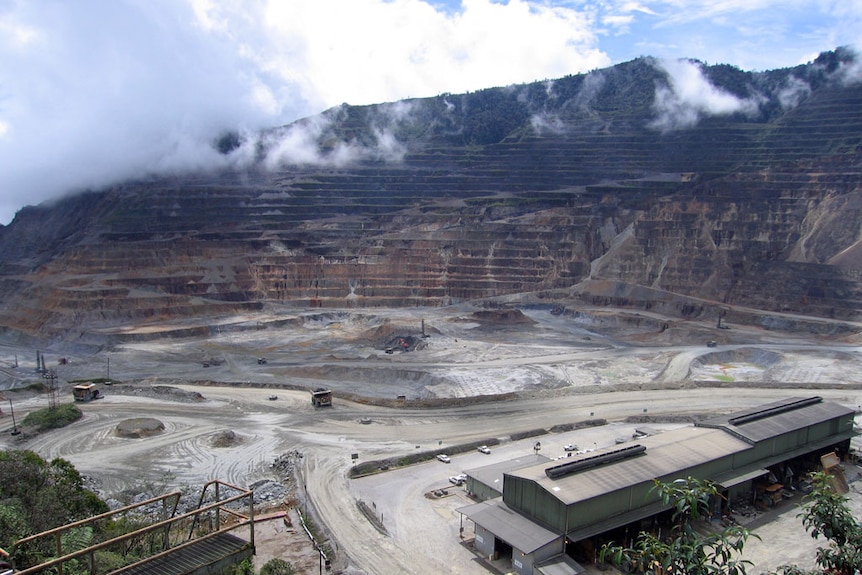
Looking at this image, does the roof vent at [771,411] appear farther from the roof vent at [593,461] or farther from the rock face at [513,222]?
the rock face at [513,222]

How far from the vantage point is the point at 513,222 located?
329 ft

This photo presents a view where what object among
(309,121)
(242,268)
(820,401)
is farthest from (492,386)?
(309,121)

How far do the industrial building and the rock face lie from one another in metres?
48.9

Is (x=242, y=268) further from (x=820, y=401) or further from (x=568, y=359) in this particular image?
(x=820, y=401)

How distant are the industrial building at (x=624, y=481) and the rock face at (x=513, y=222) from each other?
4886 centimetres

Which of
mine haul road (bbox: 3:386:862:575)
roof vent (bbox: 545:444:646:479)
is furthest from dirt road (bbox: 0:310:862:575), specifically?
roof vent (bbox: 545:444:646:479)

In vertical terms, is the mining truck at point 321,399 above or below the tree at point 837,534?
below

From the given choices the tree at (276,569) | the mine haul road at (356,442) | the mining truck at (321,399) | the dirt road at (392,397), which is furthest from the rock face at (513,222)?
the tree at (276,569)

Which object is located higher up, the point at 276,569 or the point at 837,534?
the point at 837,534

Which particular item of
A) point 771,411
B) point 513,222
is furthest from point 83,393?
point 513,222

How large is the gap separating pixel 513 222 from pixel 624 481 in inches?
3050

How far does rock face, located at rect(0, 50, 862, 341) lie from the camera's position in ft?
269

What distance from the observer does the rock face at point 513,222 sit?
3233 inches

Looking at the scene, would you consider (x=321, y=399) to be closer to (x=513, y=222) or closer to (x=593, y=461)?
(x=593, y=461)
